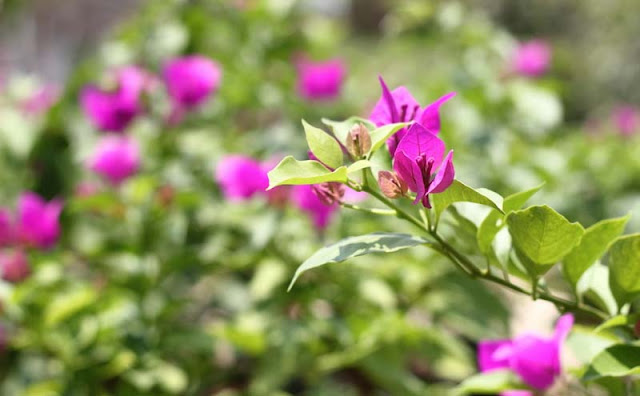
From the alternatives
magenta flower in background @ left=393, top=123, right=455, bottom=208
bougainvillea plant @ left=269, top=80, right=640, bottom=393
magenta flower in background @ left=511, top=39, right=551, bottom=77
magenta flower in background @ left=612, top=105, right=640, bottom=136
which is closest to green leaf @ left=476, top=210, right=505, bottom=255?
bougainvillea plant @ left=269, top=80, right=640, bottom=393

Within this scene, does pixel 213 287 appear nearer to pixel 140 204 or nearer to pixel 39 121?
pixel 140 204

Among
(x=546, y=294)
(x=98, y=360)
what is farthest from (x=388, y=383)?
(x=546, y=294)

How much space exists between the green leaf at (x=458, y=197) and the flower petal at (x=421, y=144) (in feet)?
0.08

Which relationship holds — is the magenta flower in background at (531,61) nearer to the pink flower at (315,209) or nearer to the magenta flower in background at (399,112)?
the pink flower at (315,209)

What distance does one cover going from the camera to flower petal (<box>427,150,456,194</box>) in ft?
1.68

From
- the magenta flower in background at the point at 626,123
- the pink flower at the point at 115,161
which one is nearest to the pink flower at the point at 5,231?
the pink flower at the point at 115,161

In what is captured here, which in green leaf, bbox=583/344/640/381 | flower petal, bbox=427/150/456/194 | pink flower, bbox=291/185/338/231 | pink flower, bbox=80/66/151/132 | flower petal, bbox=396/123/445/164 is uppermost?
pink flower, bbox=80/66/151/132

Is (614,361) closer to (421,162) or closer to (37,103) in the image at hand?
(421,162)

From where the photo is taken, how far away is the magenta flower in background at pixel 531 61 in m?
1.79

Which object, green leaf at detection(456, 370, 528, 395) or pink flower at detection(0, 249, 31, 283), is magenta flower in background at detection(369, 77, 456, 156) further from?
pink flower at detection(0, 249, 31, 283)

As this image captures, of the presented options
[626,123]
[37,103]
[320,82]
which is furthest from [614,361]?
[626,123]

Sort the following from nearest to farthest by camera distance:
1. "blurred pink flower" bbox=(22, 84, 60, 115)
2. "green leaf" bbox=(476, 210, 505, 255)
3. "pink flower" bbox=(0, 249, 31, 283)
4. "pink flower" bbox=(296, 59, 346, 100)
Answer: "green leaf" bbox=(476, 210, 505, 255) → "pink flower" bbox=(0, 249, 31, 283) → "pink flower" bbox=(296, 59, 346, 100) → "blurred pink flower" bbox=(22, 84, 60, 115)

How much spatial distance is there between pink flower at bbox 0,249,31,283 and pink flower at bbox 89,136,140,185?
0.24 m

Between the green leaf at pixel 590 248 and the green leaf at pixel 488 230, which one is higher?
the green leaf at pixel 488 230
